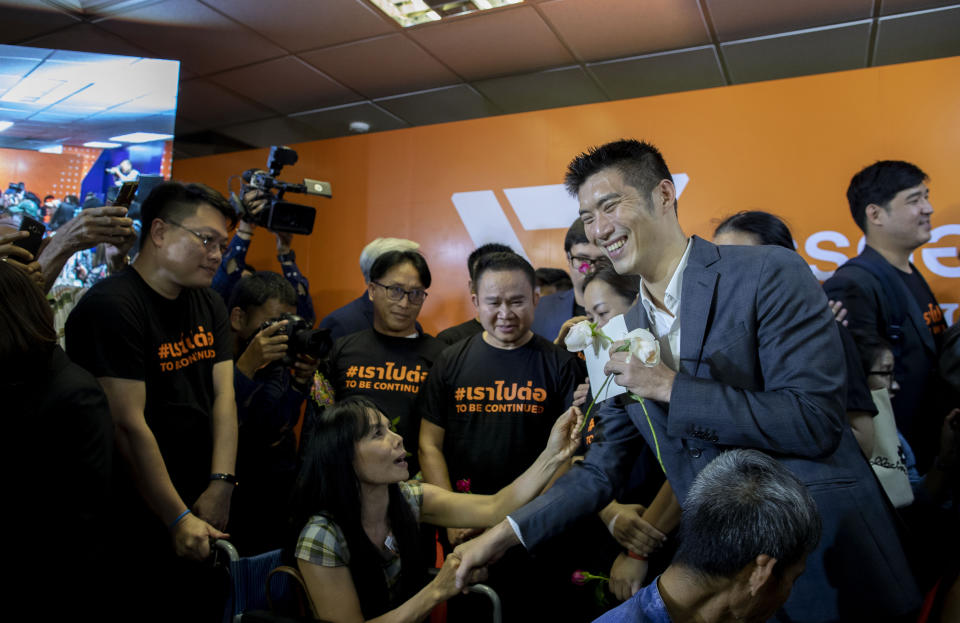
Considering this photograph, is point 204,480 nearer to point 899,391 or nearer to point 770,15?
point 899,391

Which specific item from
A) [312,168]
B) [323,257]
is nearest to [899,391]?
[323,257]

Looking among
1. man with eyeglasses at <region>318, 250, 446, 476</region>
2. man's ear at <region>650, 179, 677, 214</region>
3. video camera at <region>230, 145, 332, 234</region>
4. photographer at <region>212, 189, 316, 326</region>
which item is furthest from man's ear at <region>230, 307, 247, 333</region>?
man's ear at <region>650, 179, 677, 214</region>

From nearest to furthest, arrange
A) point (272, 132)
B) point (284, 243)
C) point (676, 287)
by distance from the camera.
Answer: point (676, 287) → point (284, 243) → point (272, 132)

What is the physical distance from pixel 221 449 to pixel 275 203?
54.1 inches

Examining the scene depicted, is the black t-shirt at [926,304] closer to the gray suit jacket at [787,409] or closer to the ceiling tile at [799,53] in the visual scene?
the gray suit jacket at [787,409]

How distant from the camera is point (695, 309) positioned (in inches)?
57.6

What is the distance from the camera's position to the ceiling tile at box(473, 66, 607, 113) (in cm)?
525

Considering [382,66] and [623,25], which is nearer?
[623,25]

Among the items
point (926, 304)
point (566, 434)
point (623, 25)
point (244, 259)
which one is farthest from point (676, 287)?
point (623, 25)

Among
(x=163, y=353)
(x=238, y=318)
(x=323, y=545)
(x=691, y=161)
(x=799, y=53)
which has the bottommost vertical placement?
(x=323, y=545)

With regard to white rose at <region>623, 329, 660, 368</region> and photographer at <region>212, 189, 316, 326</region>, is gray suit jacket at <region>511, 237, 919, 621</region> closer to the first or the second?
white rose at <region>623, 329, 660, 368</region>

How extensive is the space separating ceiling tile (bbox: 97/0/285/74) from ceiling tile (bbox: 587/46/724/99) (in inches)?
94.4

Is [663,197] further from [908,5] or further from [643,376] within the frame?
[908,5]

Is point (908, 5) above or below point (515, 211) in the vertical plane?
above
